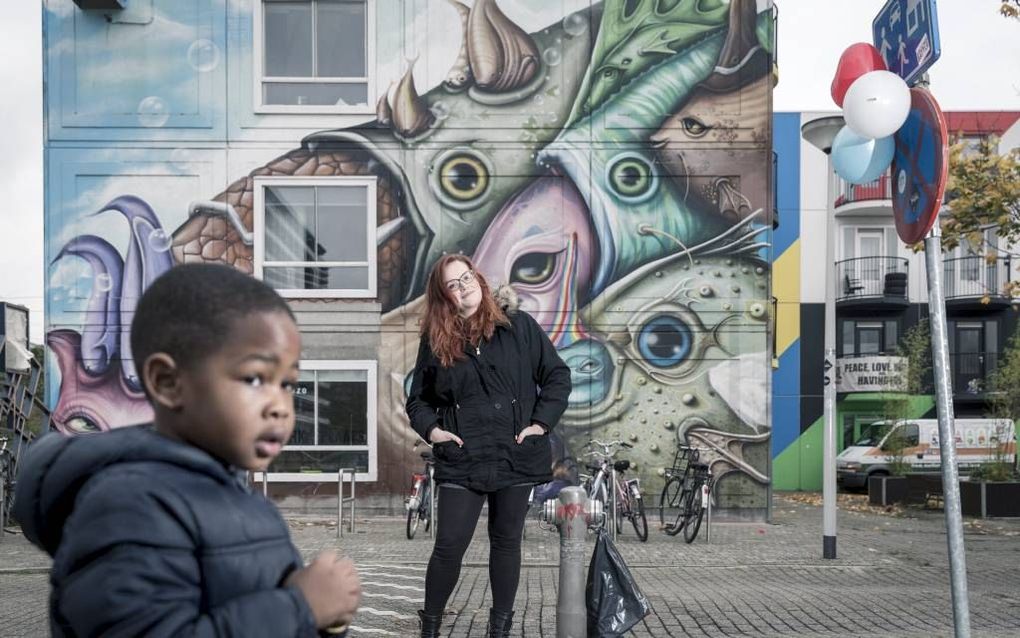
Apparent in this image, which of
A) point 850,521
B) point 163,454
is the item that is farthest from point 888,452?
point 163,454

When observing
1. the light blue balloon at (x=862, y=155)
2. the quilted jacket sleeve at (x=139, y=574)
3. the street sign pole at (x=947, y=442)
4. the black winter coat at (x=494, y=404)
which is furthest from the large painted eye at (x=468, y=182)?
the quilted jacket sleeve at (x=139, y=574)

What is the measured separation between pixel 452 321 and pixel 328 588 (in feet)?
11.8

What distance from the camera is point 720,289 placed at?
18.1m

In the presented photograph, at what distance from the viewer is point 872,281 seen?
112ft

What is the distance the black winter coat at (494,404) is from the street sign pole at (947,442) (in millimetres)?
1748

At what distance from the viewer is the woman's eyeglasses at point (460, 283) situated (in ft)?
17.4

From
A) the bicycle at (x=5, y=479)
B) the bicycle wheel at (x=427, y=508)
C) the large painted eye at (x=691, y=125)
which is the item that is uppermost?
the large painted eye at (x=691, y=125)

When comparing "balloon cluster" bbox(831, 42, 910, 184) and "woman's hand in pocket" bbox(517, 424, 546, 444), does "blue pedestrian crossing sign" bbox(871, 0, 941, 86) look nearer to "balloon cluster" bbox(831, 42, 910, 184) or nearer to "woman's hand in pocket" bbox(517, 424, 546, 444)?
"balloon cluster" bbox(831, 42, 910, 184)

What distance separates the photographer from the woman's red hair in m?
5.28

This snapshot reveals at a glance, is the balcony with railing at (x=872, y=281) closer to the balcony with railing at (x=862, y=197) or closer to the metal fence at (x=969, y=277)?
the balcony with railing at (x=862, y=197)

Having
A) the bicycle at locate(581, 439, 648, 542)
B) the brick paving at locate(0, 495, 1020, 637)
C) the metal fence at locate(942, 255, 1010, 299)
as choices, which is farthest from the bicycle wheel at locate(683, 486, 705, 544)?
the metal fence at locate(942, 255, 1010, 299)

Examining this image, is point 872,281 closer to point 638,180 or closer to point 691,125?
point 691,125

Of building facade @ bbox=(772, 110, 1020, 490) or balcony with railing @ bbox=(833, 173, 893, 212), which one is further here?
balcony with railing @ bbox=(833, 173, 893, 212)

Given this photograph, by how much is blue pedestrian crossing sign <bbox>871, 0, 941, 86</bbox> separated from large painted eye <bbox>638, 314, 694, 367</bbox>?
12.8m
